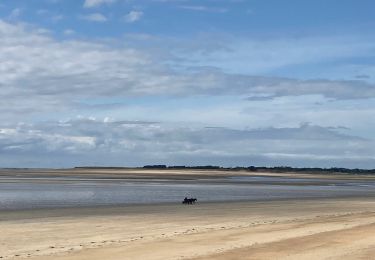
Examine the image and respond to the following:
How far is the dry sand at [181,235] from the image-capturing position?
54.2 ft

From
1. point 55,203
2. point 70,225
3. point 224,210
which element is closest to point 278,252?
point 70,225

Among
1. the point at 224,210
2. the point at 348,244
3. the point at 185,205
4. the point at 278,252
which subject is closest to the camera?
the point at 278,252

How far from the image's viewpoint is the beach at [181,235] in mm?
16547

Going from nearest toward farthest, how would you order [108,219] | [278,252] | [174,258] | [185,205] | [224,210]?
[174,258], [278,252], [108,219], [224,210], [185,205]

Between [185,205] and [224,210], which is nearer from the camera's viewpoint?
[224,210]

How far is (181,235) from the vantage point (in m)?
20.8

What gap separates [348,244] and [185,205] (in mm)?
19756

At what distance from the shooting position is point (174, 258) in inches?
614

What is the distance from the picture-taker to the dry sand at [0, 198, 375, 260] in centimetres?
1653

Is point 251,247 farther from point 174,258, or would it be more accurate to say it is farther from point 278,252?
point 174,258

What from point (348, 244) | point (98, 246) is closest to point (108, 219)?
point (98, 246)

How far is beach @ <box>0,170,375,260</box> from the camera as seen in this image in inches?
651

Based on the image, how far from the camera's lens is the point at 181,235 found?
20.8m

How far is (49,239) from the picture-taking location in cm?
1964
